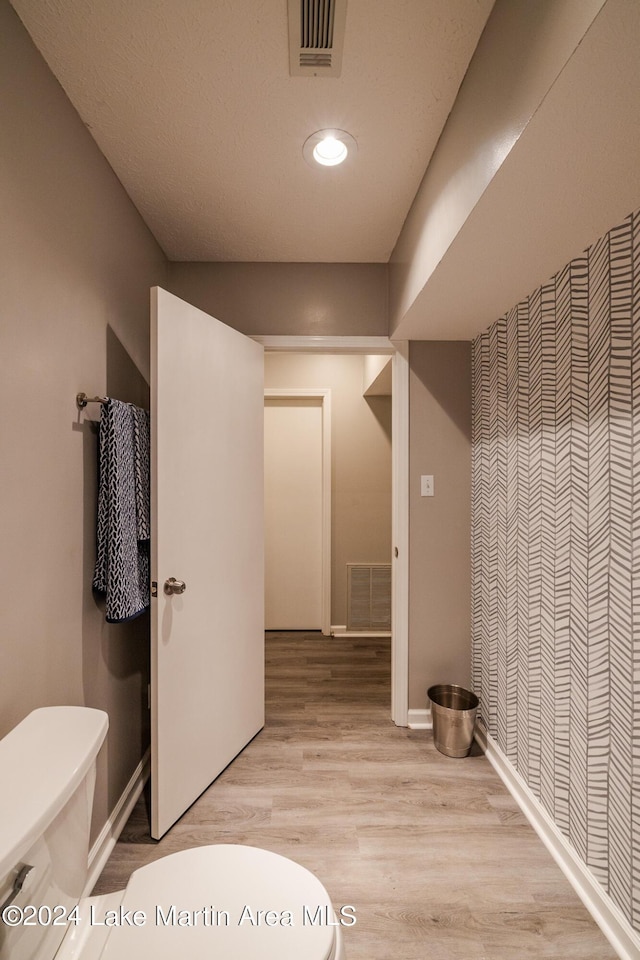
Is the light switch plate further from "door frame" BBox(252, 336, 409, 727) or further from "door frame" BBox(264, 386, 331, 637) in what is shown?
"door frame" BBox(264, 386, 331, 637)

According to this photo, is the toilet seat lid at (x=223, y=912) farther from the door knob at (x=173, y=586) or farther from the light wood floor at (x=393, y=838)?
the door knob at (x=173, y=586)

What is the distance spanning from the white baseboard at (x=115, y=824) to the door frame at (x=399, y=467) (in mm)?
1200

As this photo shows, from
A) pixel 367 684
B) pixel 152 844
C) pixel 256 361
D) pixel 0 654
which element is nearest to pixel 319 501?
pixel 367 684

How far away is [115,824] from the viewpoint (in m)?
1.71

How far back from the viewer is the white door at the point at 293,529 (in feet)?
12.8

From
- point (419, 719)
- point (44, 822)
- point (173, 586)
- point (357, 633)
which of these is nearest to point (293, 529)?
point (357, 633)

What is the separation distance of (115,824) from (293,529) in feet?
7.97

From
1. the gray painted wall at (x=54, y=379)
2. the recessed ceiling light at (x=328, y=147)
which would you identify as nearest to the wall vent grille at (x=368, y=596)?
the gray painted wall at (x=54, y=379)

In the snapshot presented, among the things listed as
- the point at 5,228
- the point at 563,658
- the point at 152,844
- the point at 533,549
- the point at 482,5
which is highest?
the point at 482,5

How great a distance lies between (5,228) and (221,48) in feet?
2.23

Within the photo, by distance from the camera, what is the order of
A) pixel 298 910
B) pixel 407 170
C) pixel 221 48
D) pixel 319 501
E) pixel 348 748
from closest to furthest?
pixel 298 910 → pixel 221 48 → pixel 407 170 → pixel 348 748 → pixel 319 501

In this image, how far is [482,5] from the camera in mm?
1074

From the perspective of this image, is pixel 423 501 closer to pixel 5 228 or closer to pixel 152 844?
pixel 152 844

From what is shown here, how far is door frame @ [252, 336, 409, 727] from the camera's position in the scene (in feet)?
7.98
